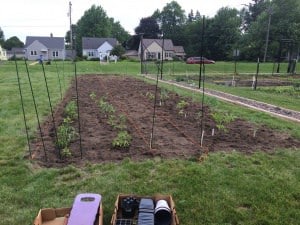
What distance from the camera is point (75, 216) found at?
8.05 feet

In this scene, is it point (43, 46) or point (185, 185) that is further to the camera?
point (43, 46)

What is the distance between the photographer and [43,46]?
49.4 metres

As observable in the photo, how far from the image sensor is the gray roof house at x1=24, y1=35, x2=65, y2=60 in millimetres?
48591

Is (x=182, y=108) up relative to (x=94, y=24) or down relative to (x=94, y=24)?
down

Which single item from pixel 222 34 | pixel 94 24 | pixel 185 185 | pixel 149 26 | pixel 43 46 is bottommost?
pixel 185 185

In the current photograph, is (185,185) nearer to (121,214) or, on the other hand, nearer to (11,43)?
(121,214)

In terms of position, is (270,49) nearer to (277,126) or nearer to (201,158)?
(277,126)

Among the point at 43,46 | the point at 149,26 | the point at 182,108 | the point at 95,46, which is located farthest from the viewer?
the point at 149,26

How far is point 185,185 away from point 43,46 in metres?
50.5

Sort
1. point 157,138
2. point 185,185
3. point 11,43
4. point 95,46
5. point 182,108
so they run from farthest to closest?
point 11,43, point 95,46, point 182,108, point 157,138, point 185,185

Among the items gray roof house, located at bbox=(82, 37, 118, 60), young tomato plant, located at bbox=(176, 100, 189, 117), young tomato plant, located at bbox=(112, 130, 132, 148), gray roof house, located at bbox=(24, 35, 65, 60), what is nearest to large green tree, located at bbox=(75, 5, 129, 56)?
gray roof house, located at bbox=(24, 35, 65, 60)

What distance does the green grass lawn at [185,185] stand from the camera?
9.48 feet

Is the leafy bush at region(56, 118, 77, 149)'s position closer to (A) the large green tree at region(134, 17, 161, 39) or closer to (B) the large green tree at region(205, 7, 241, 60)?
(B) the large green tree at region(205, 7, 241, 60)

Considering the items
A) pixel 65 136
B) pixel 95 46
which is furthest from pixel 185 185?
pixel 95 46
